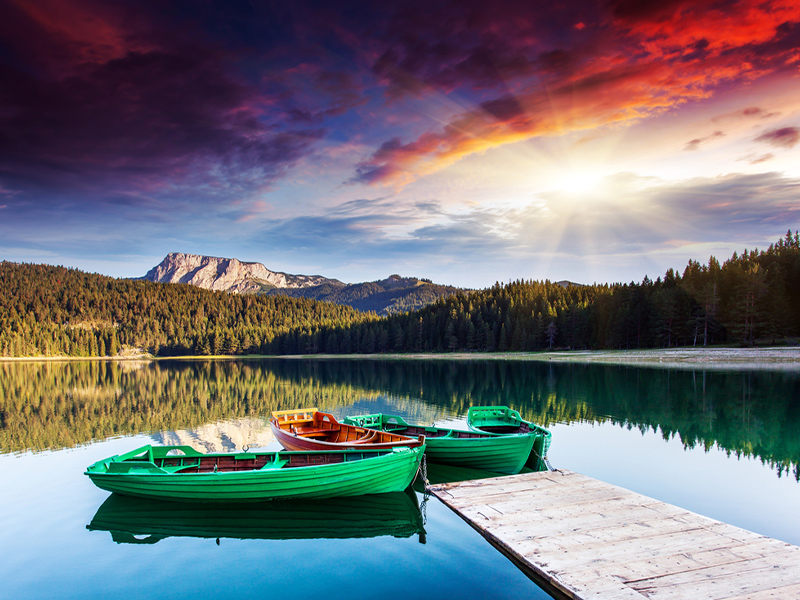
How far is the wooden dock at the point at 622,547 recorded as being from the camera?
8438mm

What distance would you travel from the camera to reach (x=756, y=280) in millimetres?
74750

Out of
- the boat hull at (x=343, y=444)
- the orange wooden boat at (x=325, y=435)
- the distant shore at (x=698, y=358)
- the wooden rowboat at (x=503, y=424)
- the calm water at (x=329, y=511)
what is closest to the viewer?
the calm water at (x=329, y=511)

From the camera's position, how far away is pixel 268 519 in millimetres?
14219

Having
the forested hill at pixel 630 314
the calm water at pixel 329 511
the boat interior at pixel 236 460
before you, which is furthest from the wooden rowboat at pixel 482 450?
the forested hill at pixel 630 314

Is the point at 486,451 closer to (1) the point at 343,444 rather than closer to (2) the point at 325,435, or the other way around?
(1) the point at 343,444

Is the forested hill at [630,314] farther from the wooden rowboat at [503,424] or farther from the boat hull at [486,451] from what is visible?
the boat hull at [486,451]

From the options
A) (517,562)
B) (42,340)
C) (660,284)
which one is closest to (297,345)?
(42,340)

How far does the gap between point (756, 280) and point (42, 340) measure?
231804mm

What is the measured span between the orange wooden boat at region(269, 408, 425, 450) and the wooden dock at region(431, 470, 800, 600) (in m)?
3.13

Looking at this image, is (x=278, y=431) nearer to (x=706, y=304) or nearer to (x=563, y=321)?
(x=706, y=304)

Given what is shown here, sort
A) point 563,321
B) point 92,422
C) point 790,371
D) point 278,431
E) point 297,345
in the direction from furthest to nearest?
point 297,345, point 563,321, point 790,371, point 92,422, point 278,431

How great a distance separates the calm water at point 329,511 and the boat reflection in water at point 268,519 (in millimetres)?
69

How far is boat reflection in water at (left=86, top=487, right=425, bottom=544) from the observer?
13.3 metres

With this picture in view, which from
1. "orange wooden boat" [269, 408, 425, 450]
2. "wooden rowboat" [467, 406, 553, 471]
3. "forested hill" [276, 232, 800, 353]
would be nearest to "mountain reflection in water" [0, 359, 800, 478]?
"orange wooden boat" [269, 408, 425, 450]
